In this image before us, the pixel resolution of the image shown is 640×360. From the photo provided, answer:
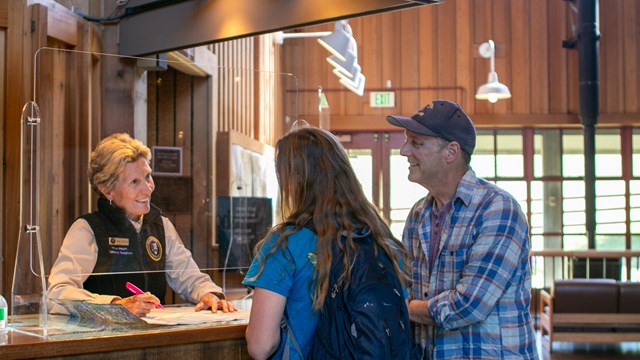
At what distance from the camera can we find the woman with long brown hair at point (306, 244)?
1993mm

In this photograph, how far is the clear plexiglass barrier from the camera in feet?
8.90

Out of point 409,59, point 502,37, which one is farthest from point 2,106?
point 502,37

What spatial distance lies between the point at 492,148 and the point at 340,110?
85.9 inches

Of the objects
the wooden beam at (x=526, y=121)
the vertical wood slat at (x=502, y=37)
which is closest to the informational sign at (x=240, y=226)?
the wooden beam at (x=526, y=121)

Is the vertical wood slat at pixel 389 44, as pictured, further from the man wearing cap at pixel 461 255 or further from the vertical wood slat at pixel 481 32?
the man wearing cap at pixel 461 255

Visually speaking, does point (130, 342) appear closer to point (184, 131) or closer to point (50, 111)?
point (50, 111)

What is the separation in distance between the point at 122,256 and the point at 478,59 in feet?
31.3

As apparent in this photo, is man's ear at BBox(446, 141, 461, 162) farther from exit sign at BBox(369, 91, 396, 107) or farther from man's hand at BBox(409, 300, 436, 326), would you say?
exit sign at BBox(369, 91, 396, 107)

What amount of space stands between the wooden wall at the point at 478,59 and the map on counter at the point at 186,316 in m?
9.06

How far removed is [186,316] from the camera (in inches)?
106

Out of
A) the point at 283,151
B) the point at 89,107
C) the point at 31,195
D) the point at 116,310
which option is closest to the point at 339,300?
the point at 283,151

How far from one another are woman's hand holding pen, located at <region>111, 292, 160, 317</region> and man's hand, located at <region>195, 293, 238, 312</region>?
233 mm

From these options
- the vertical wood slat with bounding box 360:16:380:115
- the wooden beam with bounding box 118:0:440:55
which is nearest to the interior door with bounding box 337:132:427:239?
the vertical wood slat with bounding box 360:16:380:115

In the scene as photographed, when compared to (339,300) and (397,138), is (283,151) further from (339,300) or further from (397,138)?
(397,138)
